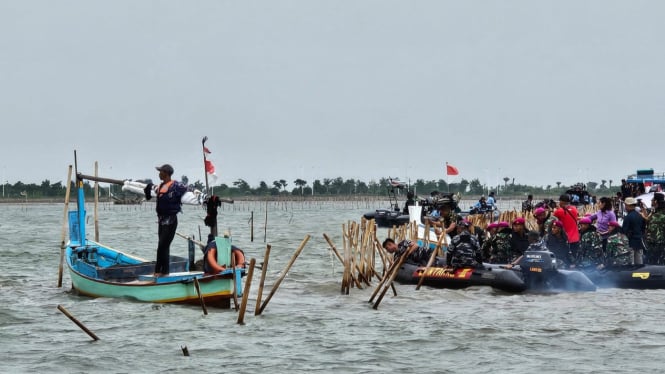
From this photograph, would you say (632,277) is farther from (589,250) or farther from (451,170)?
(451,170)

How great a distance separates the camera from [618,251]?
23562mm

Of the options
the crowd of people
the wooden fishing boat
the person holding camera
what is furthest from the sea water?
the person holding camera

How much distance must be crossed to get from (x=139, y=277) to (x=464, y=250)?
7.54 m

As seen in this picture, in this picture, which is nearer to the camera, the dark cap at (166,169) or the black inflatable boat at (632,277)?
the dark cap at (166,169)

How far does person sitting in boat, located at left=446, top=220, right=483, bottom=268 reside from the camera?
76.8 feet

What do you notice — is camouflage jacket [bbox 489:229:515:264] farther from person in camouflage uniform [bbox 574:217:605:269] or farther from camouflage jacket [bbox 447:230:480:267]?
person in camouflage uniform [bbox 574:217:605:269]

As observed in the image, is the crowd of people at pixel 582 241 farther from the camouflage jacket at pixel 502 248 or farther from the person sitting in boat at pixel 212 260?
the person sitting in boat at pixel 212 260

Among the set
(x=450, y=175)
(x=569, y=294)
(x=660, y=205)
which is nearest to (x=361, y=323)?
(x=569, y=294)

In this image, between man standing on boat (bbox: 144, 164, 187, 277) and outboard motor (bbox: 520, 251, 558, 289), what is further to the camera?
outboard motor (bbox: 520, 251, 558, 289)

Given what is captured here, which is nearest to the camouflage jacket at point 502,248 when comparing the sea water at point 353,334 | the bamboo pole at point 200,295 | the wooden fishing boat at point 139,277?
the sea water at point 353,334

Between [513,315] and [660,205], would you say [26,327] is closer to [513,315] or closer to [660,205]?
[513,315]

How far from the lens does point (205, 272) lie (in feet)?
64.6

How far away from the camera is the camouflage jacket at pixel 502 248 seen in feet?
79.6

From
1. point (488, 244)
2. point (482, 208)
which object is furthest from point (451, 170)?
point (488, 244)
